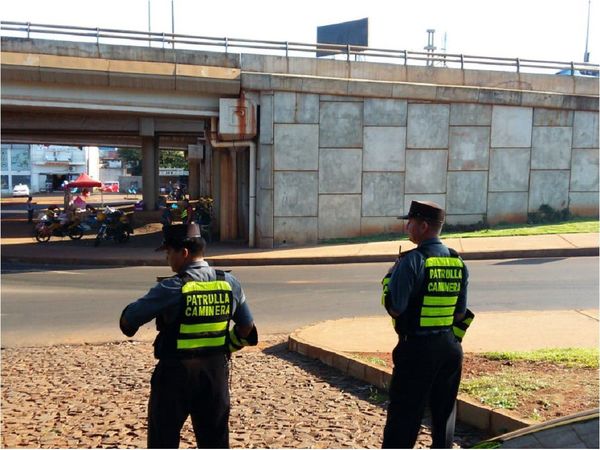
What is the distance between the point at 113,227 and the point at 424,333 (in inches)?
743

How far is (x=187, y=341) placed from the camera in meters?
3.62

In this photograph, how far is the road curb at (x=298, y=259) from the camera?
53.4ft

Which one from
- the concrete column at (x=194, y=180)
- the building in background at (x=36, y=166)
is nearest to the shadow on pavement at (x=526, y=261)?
the concrete column at (x=194, y=180)

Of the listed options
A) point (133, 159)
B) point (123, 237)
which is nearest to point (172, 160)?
point (133, 159)

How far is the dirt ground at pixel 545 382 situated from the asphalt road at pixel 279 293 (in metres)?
3.28

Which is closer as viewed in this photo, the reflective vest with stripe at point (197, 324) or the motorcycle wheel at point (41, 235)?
the reflective vest with stripe at point (197, 324)

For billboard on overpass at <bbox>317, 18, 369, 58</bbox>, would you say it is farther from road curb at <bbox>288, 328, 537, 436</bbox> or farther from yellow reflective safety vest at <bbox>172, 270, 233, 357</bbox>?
yellow reflective safety vest at <bbox>172, 270, 233, 357</bbox>

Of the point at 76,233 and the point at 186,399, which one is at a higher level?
the point at 186,399

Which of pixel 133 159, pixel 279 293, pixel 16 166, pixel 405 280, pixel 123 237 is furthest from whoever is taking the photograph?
pixel 133 159

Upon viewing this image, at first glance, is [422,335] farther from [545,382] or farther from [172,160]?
[172,160]

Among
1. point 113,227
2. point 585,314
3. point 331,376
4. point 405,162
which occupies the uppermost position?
point 405,162

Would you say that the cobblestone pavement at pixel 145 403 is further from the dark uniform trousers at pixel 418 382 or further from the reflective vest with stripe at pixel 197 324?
the reflective vest with stripe at pixel 197 324

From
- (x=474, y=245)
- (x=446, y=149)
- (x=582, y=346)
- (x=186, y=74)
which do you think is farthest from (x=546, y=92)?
(x=582, y=346)

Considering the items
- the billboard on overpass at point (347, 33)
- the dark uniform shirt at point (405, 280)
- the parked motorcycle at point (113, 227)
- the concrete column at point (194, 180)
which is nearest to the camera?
the dark uniform shirt at point (405, 280)
